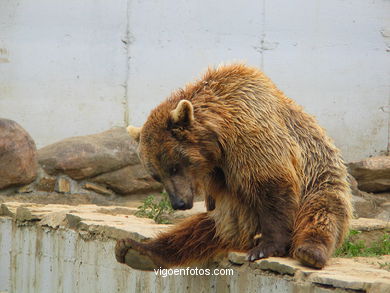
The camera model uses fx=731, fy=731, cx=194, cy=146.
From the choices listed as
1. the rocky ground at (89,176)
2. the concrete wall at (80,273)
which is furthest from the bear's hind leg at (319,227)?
the rocky ground at (89,176)

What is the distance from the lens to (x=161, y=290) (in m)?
5.74

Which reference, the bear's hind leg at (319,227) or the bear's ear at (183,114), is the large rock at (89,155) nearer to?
the bear's ear at (183,114)

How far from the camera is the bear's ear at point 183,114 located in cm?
502

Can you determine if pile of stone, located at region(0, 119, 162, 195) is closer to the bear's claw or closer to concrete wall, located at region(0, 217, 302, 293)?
concrete wall, located at region(0, 217, 302, 293)

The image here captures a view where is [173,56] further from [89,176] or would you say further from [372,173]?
[372,173]

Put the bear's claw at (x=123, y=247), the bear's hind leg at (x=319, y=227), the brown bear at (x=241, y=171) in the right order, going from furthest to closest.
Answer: the bear's claw at (x=123, y=247)
the brown bear at (x=241, y=171)
the bear's hind leg at (x=319, y=227)

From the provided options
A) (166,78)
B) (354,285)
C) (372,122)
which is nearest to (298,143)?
(354,285)

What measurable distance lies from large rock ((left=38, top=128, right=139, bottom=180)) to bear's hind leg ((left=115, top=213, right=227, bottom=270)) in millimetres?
3744

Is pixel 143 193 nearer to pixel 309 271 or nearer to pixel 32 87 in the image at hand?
pixel 32 87

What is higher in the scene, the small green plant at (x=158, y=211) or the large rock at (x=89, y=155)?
the large rock at (x=89, y=155)

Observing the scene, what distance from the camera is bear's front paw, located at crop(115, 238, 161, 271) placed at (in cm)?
528

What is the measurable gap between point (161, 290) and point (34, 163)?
11.8 ft

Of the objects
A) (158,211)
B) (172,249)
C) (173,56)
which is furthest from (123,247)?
(173,56)

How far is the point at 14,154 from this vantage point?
28.2ft
